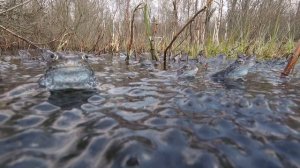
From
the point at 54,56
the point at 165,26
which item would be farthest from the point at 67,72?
the point at 165,26

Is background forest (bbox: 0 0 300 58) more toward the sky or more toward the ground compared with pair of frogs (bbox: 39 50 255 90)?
more toward the sky

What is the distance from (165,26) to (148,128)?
22.0 ft

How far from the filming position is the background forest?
813cm

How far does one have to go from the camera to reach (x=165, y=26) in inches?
334

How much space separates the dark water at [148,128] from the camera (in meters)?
1.69

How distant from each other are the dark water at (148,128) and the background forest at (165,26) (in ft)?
12.7

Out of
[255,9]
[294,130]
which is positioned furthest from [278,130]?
[255,9]

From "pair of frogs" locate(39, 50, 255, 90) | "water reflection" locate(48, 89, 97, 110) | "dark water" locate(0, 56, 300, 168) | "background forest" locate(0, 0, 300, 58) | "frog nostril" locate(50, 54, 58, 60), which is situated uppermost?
"background forest" locate(0, 0, 300, 58)

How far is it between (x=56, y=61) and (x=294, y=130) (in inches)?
93.6

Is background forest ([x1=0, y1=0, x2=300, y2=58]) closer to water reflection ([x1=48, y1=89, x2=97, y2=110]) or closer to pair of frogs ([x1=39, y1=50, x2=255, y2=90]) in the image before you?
pair of frogs ([x1=39, y1=50, x2=255, y2=90])

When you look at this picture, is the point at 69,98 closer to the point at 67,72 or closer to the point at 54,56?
the point at 67,72

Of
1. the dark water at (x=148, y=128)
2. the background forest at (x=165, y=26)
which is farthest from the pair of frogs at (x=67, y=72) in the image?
the background forest at (x=165, y=26)

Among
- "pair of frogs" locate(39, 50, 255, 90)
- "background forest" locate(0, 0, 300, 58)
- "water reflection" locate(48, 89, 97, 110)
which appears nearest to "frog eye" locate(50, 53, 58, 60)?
"pair of frogs" locate(39, 50, 255, 90)

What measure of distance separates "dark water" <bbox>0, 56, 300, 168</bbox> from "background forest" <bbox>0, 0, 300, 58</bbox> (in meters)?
3.86
